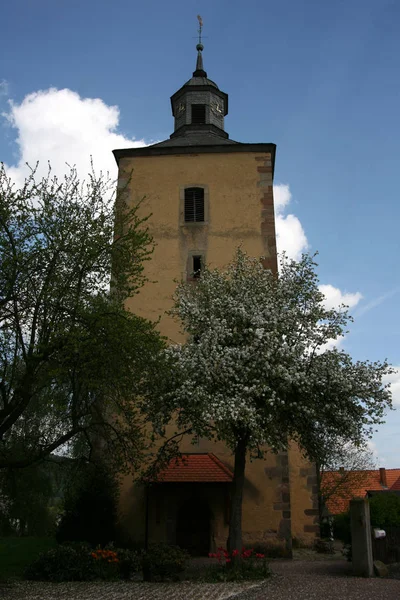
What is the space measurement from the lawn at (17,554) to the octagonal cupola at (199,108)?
56.3 ft

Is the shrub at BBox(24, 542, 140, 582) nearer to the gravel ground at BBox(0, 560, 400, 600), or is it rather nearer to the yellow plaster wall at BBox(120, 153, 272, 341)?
the gravel ground at BBox(0, 560, 400, 600)

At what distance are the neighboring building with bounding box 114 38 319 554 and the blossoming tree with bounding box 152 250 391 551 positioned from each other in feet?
10.4

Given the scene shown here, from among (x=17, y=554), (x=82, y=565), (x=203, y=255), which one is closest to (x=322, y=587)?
(x=82, y=565)

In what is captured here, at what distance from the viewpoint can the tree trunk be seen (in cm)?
1317

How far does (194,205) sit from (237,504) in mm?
11939

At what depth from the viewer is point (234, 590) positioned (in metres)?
11.0

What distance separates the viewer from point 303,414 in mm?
13906

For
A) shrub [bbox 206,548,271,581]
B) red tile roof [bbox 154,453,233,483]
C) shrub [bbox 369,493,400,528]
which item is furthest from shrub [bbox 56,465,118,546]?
shrub [bbox 369,493,400,528]

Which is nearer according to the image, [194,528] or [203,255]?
[194,528]

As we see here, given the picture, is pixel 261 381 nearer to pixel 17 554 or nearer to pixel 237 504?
pixel 237 504

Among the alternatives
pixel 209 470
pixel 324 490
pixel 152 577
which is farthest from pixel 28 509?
pixel 324 490

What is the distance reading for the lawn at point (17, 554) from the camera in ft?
47.4

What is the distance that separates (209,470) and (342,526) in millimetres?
4078

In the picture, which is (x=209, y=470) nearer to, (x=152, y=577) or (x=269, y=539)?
(x=269, y=539)
